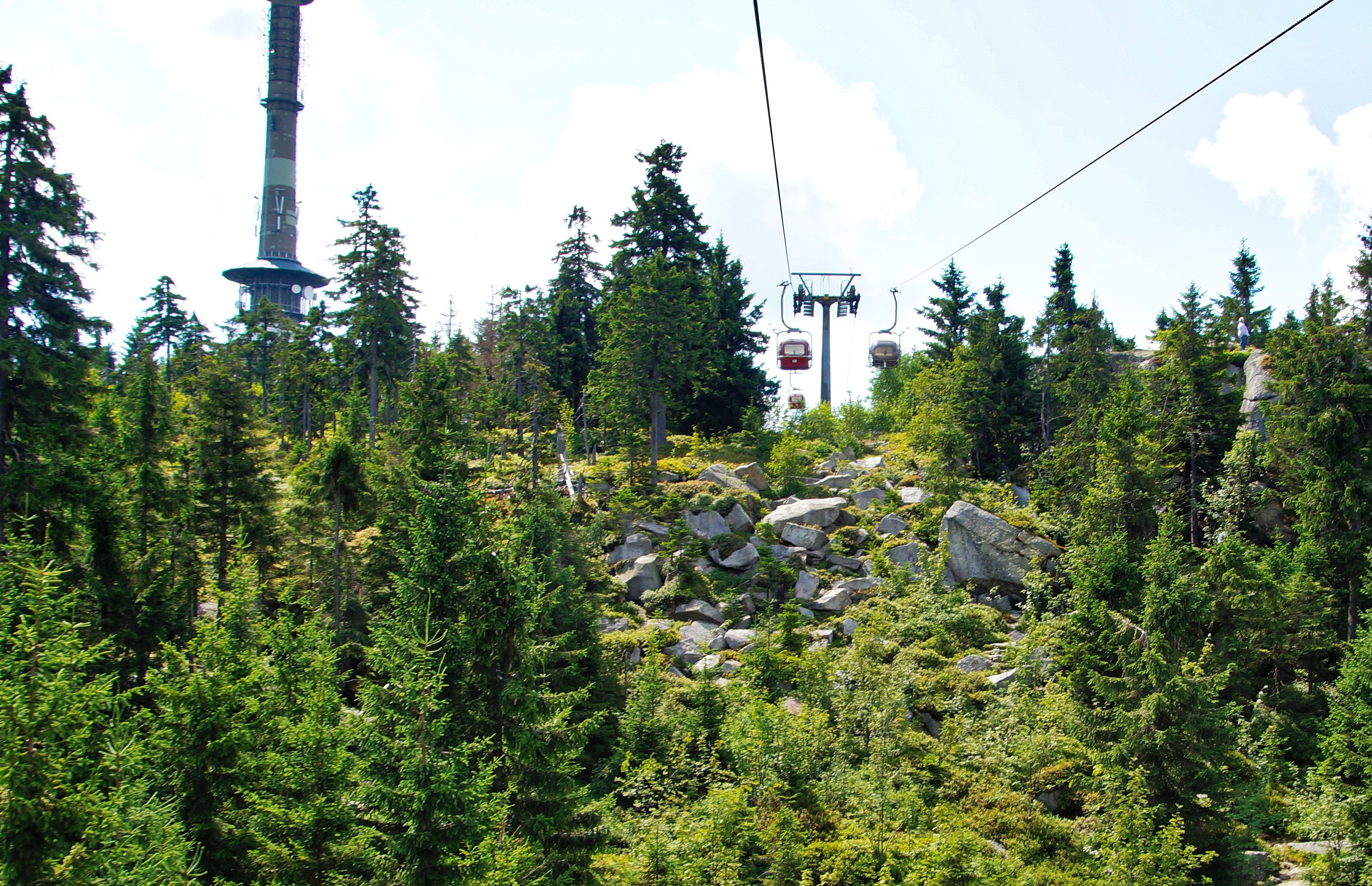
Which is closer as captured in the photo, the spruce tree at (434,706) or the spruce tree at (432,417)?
the spruce tree at (434,706)

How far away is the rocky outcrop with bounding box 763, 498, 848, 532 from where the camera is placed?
3581 cm

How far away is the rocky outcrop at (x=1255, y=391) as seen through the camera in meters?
38.4

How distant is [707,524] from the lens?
35000 millimetres

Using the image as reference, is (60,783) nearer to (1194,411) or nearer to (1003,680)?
(1003,680)

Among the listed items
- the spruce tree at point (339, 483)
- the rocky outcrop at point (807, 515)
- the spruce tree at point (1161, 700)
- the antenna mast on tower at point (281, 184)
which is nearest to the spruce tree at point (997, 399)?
the rocky outcrop at point (807, 515)

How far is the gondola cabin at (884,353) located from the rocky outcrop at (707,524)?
14.0 meters

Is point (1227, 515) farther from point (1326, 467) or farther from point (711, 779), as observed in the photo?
point (711, 779)

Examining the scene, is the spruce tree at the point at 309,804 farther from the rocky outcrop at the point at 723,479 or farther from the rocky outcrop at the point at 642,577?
the rocky outcrop at the point at 723,479

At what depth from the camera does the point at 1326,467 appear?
29375 mm

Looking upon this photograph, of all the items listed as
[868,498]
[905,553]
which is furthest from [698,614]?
[868,498]

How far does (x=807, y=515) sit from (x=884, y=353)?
12.1 m

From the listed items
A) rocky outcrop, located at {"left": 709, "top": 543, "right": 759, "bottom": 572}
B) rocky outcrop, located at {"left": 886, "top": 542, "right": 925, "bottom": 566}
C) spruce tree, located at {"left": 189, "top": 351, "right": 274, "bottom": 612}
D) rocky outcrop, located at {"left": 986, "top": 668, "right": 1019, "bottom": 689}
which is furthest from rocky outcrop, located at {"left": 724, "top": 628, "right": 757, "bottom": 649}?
spruce tree, located at {"left": 189, "top": 351, "right": 274, "bottom": 612}

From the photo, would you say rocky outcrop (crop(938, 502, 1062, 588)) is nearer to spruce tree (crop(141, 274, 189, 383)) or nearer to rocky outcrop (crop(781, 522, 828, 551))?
rocky outcrop (crop(781, 522, 828, 551))

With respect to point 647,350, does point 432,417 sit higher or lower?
lower
